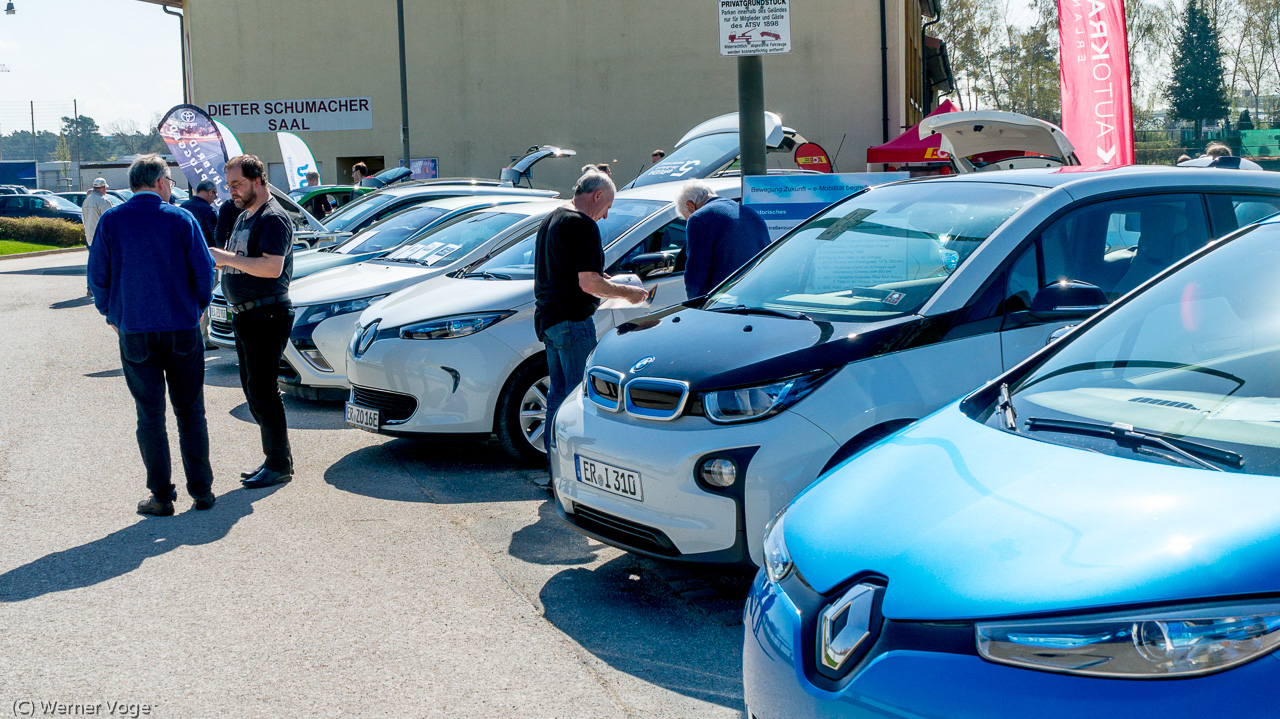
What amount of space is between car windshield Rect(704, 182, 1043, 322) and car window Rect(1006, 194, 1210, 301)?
0.20 m

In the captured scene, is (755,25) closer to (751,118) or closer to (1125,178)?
(751,118)

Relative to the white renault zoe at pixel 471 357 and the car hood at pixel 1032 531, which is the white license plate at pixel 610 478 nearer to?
the car hood at pixel 1032 531

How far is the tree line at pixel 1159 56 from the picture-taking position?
4950cm

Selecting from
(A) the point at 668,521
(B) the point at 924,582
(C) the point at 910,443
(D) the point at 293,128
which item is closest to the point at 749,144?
(A) the point at 668,521

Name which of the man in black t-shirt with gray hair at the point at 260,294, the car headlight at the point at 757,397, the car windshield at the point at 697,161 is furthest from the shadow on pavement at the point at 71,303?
the car headlight at the point at 757,397

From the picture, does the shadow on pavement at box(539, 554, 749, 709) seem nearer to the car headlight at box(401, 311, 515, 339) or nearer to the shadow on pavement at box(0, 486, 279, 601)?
the shadow on pavement at box(0, 486, 279, 601)

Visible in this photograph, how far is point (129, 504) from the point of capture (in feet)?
19.5

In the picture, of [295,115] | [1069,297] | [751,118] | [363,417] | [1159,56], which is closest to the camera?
[1069,297]

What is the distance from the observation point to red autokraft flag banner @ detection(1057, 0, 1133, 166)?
34.4ft

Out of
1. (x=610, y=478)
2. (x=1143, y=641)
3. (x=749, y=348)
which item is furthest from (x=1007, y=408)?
(x=610, y=478)

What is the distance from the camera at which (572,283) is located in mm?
5727

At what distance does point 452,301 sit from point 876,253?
2.92 metres

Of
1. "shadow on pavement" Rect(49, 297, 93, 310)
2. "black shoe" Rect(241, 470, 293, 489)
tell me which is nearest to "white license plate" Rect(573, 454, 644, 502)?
"black shoe" Rect(241, 470, 293, 489)

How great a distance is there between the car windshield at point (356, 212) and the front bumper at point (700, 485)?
909cm
